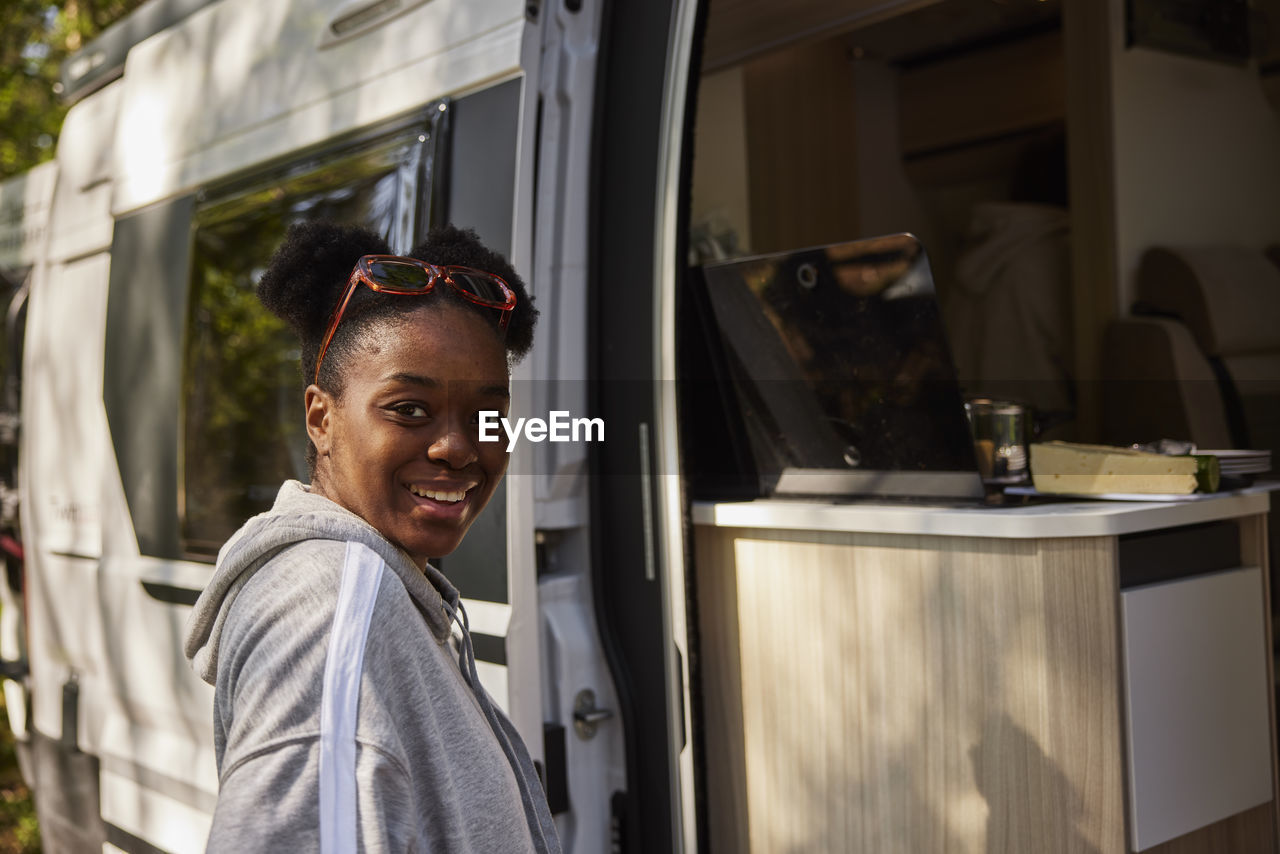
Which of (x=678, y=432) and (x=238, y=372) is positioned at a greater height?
(x=238, y=372)

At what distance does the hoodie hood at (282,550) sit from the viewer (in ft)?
3.75

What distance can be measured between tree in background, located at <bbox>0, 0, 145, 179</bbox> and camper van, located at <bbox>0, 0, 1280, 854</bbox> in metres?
5.33

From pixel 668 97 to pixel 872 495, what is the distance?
814 mm

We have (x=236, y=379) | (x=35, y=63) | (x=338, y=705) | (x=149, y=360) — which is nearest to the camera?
(x=338, y=705)

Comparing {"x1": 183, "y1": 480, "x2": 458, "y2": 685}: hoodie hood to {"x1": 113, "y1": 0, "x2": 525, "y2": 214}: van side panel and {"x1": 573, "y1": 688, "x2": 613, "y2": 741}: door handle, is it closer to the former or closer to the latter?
{"x1": 573, "y1": 688, "x2": 613, "y2": 741}: door handle

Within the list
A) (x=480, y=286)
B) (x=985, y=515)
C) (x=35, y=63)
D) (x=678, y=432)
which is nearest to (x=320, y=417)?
(x=480, y=286)

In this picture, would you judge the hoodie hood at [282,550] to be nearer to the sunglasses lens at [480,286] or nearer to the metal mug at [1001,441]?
the sunglasses lens at [480,286]

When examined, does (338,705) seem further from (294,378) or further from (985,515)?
(294,378)

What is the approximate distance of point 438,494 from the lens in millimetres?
1257

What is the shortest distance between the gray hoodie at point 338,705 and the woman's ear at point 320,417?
64 millimetres

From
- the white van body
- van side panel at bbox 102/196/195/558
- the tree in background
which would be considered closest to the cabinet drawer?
the white van body

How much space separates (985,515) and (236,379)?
6.23 feet

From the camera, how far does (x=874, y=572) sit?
2057 millimetres

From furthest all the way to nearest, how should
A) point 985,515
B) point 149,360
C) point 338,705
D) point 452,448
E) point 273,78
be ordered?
point 149,360, point 273,78, point 985,515, point 452,448, point 338,705
